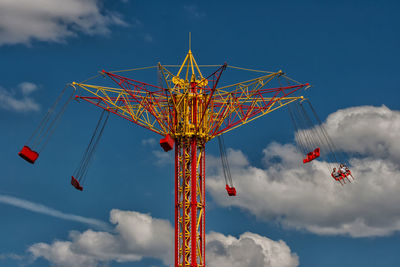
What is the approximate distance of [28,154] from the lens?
8462 cm

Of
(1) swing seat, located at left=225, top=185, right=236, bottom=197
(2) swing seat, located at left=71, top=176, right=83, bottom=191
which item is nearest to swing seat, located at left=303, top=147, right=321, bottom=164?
(1) swing seat, located at left=225, top=185, right=236, bottom=197

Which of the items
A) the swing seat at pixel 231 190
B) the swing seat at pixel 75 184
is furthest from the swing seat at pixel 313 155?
the swing seat at pixel 75 184

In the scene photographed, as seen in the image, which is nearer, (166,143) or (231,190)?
(166,143)

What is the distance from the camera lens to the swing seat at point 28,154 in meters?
84.2

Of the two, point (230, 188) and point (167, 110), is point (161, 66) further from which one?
point (230, 188)

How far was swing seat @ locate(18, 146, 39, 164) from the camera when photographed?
84250 millimetres

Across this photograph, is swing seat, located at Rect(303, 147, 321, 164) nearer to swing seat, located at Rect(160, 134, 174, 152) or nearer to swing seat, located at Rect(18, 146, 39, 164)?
swing seat, located at Rect(160, 134, 174, 152)

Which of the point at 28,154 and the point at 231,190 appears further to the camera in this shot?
the point at 231,190

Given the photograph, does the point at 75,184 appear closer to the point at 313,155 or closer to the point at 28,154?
the point at 28,154

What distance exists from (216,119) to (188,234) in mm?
17587

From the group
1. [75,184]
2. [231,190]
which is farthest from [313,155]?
[75,184]

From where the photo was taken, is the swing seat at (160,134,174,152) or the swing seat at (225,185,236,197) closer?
the swing seat at (160,134,174,152)

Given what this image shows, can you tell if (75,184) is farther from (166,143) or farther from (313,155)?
(313,155)

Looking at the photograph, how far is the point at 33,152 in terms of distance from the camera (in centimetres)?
8500
